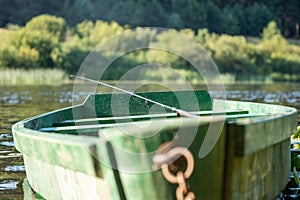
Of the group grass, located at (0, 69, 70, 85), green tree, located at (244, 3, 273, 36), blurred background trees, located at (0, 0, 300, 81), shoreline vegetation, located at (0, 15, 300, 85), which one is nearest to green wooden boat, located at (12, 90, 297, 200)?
grass, located at (0, 69, 70, 85)

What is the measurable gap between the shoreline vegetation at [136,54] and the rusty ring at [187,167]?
55.1 m

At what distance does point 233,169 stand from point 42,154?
2.04m

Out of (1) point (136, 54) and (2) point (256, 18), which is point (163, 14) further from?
(1) point (136, 54)

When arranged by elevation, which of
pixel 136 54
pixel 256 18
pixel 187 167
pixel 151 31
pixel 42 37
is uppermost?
pixel 256 18

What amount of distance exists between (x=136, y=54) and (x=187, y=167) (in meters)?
68.3

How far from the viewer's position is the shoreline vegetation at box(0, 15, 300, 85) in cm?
6462

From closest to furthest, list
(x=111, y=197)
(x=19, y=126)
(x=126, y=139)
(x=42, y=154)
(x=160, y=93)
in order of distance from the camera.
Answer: (x=126, y=139) < (x=111, y=197) < (x=42, y=154) < (x=19, y=126) < (x=160, y=93)

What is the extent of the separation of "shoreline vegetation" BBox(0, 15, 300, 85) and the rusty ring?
181ft

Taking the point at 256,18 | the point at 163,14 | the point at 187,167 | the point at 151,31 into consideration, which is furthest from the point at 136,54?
the point at 187,167

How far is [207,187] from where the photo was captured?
5777 mm

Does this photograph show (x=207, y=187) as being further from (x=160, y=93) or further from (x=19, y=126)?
(x=160, y=93)

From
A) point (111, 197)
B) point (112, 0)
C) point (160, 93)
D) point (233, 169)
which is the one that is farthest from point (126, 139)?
point (112, 0)

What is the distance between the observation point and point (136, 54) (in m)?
73.7

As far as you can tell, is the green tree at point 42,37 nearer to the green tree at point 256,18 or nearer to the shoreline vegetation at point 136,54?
the shoreline vegetation at point 136,54
